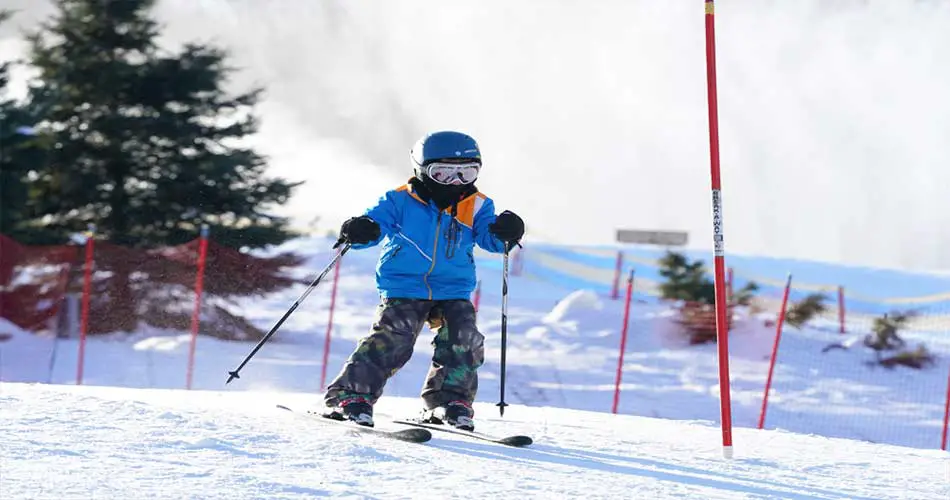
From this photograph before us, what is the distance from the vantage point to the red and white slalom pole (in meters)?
4.88

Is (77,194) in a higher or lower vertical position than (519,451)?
higher

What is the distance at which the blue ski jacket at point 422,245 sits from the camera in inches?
203

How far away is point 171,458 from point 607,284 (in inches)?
953

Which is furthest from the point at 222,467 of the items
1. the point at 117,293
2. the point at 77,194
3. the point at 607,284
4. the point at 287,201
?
the point at 607,284

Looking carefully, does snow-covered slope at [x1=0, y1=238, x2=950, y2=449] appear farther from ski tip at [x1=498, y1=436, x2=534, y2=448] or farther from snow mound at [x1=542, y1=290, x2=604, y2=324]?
ski tip at [x1=498, y1=436, x2=534, y2=448]

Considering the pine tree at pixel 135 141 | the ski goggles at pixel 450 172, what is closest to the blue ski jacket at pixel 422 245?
the ski goggles at pixel 450 172

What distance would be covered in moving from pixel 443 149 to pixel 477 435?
129 cm

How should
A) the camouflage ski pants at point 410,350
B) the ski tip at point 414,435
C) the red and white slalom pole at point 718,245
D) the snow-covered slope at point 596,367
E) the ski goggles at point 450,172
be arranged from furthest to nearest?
the snow-covered slope at point 596,367
the ski goggles at point 450,172
the camouflage ski pants at point 410,350
the red and white slalom pole at point 718,245
the ski tip at point 414,435

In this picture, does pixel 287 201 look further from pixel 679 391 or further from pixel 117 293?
pixel 679 391

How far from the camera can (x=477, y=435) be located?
15.7 feet

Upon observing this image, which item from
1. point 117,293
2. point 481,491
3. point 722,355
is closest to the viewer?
point 481,491

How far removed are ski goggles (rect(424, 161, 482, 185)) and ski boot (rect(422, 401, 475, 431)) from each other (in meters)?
1.00

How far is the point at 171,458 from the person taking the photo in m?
3.64

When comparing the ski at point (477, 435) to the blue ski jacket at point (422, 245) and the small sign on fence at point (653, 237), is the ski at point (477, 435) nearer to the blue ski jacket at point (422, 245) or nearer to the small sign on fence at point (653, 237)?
the blue ski jacket at point (422, 245)
